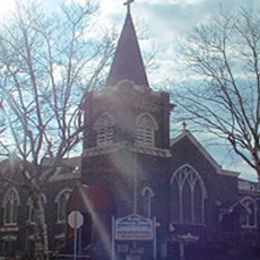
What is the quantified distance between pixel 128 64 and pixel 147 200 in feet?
27.6

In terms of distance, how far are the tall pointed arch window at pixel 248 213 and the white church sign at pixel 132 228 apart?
12.6 meters

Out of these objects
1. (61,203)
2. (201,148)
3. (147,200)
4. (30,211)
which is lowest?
(30,211)

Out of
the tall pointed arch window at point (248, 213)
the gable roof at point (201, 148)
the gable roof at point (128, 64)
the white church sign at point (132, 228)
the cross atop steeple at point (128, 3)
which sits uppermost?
the cross atop steeple at point (128, 3)

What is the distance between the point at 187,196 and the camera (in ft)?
120

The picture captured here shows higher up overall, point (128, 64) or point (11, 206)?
point (128, 64)

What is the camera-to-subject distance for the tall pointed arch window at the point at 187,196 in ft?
116

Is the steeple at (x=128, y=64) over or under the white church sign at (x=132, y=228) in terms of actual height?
over

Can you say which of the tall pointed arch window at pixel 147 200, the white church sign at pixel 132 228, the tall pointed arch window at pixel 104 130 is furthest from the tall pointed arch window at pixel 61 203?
the white church sign at pixel 132 228

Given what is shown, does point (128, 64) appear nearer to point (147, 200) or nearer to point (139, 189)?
point (139, 189)

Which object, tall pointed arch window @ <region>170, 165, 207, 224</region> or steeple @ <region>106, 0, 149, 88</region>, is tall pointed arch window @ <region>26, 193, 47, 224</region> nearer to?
tall pointed arch window @ <region>170, 165, 207, 224</region>

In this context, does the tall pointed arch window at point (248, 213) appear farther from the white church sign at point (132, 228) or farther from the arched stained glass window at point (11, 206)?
the arched stained glass window at point (11, 206)

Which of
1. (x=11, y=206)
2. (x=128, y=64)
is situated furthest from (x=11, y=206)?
(x=128, y=64)

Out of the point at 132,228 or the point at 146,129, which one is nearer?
the point at 132,228

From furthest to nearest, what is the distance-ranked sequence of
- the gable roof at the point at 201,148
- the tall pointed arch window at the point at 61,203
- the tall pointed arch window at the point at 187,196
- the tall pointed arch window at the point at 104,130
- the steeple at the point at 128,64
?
1. the tall pointed arch window at the point at 61,203
2. the gable roof at the point at 201,148
3. the tall pointed arch window at the point at 187,196
4. the steeple at the point at 128,64
5. the tall pointed arch window at the point at 104,130
